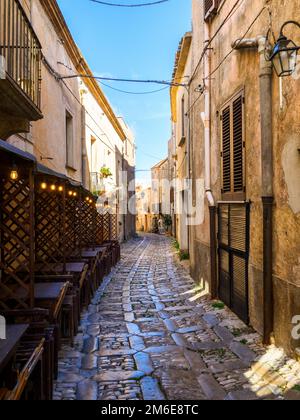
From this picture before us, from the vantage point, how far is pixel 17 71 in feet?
21.6

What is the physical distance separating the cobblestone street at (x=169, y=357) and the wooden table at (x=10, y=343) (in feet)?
3.37

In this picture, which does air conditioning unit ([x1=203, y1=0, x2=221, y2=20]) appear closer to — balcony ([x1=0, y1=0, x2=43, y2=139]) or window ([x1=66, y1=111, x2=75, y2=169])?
balcony ([x1=0, y1=0, x2=43, y2=139])

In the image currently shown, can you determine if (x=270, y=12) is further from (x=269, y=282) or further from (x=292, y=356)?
(x=292, y=356)

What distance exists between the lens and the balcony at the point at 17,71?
5855 millimetres

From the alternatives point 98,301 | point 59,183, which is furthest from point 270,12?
point 98,301

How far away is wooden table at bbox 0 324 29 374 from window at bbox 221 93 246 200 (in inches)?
172

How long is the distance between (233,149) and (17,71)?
4.04 metres

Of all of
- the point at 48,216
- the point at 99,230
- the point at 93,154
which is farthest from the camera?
the point at 93,154

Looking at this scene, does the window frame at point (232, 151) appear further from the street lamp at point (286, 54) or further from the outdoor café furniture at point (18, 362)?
the outdoor café furniture at point (18, 362)

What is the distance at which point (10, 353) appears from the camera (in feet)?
10.9

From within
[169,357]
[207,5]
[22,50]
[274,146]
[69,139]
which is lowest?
[169,357]

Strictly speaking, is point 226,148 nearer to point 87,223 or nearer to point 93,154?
point 87,223

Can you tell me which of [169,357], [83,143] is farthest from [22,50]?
[83,143]

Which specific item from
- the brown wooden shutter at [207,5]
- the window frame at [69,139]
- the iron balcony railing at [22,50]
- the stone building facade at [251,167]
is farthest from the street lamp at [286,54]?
the window frame at [69,139]
